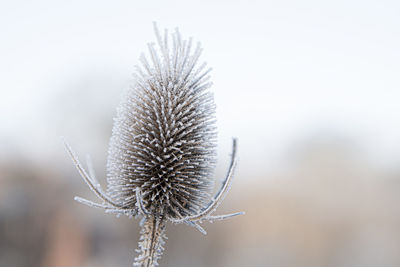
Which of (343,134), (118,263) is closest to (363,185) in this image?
(343,134)

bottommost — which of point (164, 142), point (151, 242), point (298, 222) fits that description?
point (298, 222)

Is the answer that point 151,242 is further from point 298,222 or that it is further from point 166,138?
point 298,222

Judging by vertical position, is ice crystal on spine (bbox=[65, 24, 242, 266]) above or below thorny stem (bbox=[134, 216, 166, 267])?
above

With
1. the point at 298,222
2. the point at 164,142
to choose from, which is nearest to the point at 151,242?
the point at 164,142

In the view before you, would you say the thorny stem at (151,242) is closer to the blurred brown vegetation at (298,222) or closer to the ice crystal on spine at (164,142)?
the ice crystal on spine at (164,142)

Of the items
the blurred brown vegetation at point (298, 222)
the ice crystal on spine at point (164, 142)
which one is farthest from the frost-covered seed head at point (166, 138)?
the blurred brown vegetation at point (298, 222)

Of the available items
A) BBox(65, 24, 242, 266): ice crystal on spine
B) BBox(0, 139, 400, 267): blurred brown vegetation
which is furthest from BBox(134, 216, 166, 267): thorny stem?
BBox(0, 139, 400, 267): blurred brown vegetation

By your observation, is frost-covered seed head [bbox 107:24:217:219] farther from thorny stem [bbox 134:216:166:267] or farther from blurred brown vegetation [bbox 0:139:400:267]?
blurred brown vegetation [bbox 0:139:400:267]

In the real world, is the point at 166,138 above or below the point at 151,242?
above
